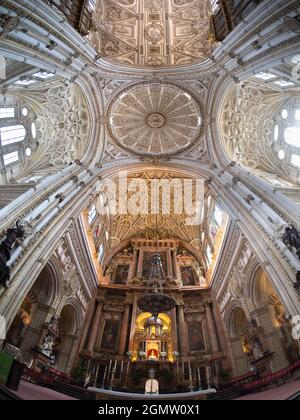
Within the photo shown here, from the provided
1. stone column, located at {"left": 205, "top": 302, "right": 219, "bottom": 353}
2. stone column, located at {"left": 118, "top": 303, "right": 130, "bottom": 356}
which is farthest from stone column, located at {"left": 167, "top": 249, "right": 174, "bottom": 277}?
stone column, located at {"left": 118, "top": 303, "right": 130, "bottom": 356}

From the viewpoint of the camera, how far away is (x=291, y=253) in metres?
9.80

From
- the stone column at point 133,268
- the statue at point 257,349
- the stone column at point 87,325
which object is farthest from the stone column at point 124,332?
the statue at point 257,349

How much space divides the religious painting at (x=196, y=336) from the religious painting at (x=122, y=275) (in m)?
6.87

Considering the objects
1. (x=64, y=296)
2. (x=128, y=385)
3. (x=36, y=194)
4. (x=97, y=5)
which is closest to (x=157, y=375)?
(x=128, y=385)

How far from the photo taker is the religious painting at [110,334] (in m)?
17.9

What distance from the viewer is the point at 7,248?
30.1 ft

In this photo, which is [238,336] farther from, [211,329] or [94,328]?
[94,328]

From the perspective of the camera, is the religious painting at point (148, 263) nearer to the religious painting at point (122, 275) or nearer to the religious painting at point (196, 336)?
the religious painting at point (122, 275)

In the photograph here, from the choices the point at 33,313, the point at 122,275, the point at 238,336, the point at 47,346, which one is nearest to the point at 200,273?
the point at 238,336

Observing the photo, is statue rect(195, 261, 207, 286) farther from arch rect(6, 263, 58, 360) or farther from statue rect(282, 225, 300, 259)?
statue rect(282, 225, 300, 259)

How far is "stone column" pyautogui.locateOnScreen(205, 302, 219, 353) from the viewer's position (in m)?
17.1

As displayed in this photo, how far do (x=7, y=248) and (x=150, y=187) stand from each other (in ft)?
47.4

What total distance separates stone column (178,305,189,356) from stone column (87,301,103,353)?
241 inches

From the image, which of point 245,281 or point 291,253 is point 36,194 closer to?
point 291,253
